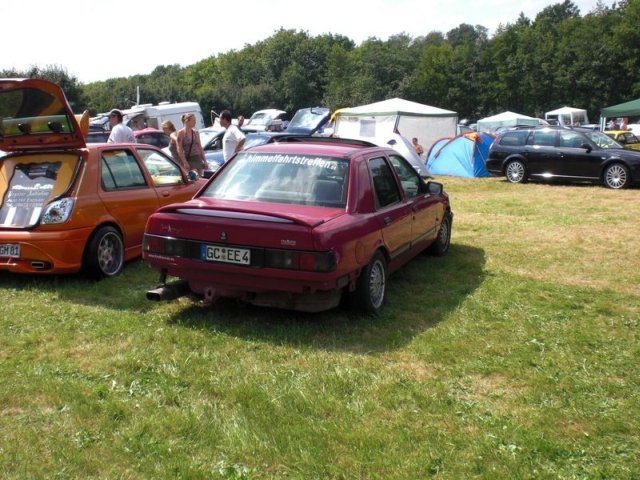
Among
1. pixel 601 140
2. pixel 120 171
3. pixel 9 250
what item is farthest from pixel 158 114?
pixel 9 250

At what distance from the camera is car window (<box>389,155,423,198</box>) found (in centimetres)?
693

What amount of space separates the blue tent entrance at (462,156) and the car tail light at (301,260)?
48.6 feet

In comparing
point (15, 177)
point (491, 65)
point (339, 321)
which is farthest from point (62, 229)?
point (491, 65)

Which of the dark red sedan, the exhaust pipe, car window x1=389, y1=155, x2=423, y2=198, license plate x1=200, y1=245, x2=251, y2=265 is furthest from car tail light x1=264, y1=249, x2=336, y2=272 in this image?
car window x1=389, y1=155, x2=423, y2=198

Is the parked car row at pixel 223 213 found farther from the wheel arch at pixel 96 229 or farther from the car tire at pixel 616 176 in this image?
the car tire at pixel 616 176

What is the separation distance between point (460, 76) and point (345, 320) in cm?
7250

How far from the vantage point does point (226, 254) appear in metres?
5.12

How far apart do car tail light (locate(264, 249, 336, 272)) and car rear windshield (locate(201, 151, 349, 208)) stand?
74cm

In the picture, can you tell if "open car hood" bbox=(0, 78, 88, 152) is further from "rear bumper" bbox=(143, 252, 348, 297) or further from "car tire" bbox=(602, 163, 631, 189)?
"car tire" bbox=(602, 163, 631, 189)

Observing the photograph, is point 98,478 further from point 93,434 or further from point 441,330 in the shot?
point 441,330

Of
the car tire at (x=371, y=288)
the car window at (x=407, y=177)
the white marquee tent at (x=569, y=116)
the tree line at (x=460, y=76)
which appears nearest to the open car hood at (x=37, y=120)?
the car window at (x=407, y=177)

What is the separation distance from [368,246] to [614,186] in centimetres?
1237

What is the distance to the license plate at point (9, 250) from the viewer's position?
20.5 ft

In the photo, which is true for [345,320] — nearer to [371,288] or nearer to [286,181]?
[371,288]
